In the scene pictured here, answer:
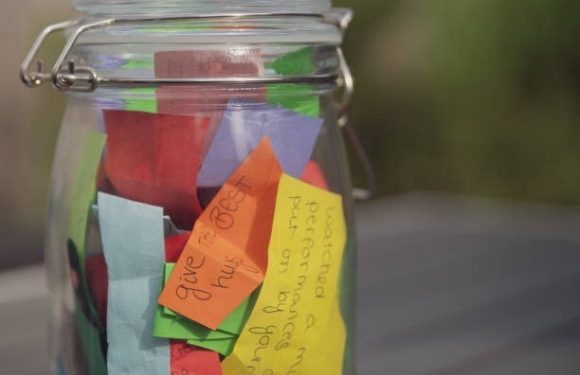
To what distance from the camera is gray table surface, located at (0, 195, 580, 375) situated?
29.5 inches

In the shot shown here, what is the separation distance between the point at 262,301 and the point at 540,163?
→ 2116 mm

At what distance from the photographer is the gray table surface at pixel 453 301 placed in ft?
2.46

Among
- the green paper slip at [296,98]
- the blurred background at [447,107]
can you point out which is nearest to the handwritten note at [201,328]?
the green paper slip at [296,98]

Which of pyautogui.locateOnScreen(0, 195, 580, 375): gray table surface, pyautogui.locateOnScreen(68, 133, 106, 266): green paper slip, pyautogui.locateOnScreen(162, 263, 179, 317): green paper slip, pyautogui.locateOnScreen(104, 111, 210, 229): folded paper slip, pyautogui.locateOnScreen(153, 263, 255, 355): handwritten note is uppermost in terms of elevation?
pyautogui.locateOnScreen(104, 111, 210, 229): folded paper slip

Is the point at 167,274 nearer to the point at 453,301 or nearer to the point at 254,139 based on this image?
the point at 254,139

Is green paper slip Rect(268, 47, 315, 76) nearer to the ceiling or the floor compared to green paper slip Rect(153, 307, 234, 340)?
nearer to the ceiling

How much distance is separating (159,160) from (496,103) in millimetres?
2165

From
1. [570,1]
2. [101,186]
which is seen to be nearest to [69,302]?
[101,186]

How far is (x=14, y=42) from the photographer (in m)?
2.35

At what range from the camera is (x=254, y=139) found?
53 centimetres

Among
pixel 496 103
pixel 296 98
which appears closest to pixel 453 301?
pixel 296 98

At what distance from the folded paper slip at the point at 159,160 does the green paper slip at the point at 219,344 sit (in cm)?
6

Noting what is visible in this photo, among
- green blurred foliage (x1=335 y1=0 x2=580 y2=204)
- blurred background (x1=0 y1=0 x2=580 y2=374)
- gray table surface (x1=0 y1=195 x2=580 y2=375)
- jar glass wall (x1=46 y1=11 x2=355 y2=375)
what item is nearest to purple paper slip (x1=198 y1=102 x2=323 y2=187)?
jar glass wall (x1=46 y1=11 x2=355 y2=375)

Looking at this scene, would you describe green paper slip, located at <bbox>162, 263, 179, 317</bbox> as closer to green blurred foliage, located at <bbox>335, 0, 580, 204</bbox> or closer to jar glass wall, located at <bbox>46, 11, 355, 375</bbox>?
jar glass wall, located at <bbox>46, 11, 355, 375</bbox>
